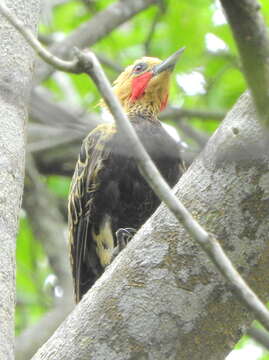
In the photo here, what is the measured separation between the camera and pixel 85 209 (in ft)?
14.9

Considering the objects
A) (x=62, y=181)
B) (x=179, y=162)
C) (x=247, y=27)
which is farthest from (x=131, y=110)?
(x=247, y=27)

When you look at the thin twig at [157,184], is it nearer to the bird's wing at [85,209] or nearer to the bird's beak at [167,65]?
the bird's wing at [85,209]

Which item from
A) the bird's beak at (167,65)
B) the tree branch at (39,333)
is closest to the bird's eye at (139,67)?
the bird's beak at (167,65)

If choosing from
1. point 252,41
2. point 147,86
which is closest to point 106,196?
point 147,86

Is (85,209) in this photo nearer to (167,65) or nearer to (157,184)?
(167,65)

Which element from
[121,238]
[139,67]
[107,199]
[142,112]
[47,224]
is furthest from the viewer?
[47,224]

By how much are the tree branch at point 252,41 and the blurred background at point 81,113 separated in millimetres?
3195

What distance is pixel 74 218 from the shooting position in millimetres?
4637

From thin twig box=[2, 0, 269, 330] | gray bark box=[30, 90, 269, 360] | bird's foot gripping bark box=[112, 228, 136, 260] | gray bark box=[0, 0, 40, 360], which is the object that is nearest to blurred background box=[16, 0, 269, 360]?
bird's foot gripping bark box=[112, 228, 136, 260]

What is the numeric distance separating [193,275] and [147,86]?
3079mm

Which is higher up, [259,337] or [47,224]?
[47,224]

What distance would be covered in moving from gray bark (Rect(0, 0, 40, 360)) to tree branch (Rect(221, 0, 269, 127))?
133 centimetres

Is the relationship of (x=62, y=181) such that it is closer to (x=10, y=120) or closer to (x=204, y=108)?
(x=204, y=108)

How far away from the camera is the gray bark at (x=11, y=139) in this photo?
2.86 m
